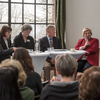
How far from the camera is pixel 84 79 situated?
3.58 feet

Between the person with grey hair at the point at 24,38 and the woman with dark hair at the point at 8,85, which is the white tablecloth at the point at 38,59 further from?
the woman with dark hair at the point at 8,85

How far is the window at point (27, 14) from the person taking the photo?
18.7 feet

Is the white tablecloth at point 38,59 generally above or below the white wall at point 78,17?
below

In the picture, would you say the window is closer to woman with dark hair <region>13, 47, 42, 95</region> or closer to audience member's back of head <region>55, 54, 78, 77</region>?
woman with dark hair <region>13, 47, 42, 95</region>

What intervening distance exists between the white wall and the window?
0.58 m

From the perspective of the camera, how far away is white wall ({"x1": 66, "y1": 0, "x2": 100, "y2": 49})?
20.1 feet

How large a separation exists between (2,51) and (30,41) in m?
0.94

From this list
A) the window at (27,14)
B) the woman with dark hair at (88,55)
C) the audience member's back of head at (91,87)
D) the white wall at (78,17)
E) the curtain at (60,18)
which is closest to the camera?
the audience member's back of head at (91,87)

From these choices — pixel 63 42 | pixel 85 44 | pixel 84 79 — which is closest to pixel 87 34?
pixel 85 44

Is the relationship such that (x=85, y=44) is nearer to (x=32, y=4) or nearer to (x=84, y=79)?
(x=32, y=4)

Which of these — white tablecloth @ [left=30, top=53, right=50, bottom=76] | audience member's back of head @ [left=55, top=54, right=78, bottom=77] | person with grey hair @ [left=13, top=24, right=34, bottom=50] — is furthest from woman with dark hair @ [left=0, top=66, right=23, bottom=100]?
person with grey hair @ [left=13, top=24, right=34, bottom=50]

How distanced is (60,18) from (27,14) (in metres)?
1.07

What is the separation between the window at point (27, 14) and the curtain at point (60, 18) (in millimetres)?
256

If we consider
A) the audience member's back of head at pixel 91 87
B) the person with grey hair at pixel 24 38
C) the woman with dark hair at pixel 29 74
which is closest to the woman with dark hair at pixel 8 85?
the audience member's back of head at pixel 91 87
